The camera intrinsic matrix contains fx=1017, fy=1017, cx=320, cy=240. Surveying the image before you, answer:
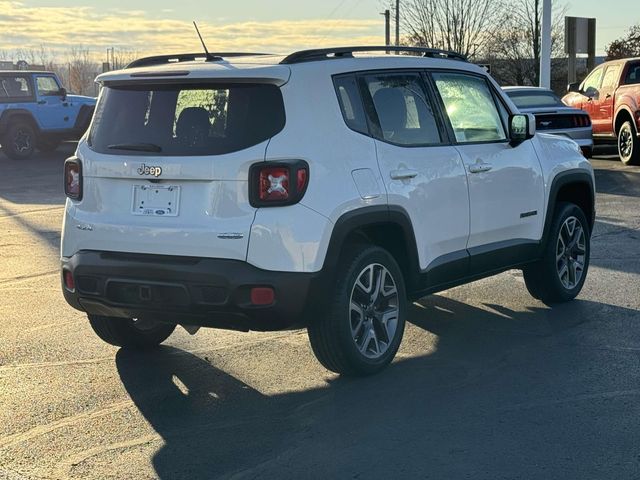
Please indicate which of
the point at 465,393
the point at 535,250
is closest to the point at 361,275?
the point at 465,393

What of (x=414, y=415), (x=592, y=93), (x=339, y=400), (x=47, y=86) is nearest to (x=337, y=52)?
(x=339, y=400)

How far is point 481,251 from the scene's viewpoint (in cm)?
656

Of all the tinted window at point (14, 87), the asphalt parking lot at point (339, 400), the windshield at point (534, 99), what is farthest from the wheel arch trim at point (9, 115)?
the asphalt parking lot at point (339, 400)

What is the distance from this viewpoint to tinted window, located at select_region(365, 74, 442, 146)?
5812 mm

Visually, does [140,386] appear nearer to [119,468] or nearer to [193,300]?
[193,300]

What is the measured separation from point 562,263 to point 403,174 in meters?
2.35

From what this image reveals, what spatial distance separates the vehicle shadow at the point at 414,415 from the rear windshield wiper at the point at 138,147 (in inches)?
51.4

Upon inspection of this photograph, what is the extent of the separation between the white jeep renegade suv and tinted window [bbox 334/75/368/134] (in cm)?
1

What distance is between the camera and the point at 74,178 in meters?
5.70

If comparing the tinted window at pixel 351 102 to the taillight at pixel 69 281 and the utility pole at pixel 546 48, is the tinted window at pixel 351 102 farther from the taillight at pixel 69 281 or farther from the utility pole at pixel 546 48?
the utility pole at pixel 546 48

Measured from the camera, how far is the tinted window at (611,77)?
62.2 feet

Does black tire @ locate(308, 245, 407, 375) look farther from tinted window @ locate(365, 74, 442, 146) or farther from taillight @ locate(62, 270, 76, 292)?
taillight @ locate(62, 270, 76, 292)

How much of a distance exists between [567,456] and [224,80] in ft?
8.30

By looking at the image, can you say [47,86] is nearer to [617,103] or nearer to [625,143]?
[617,103]
